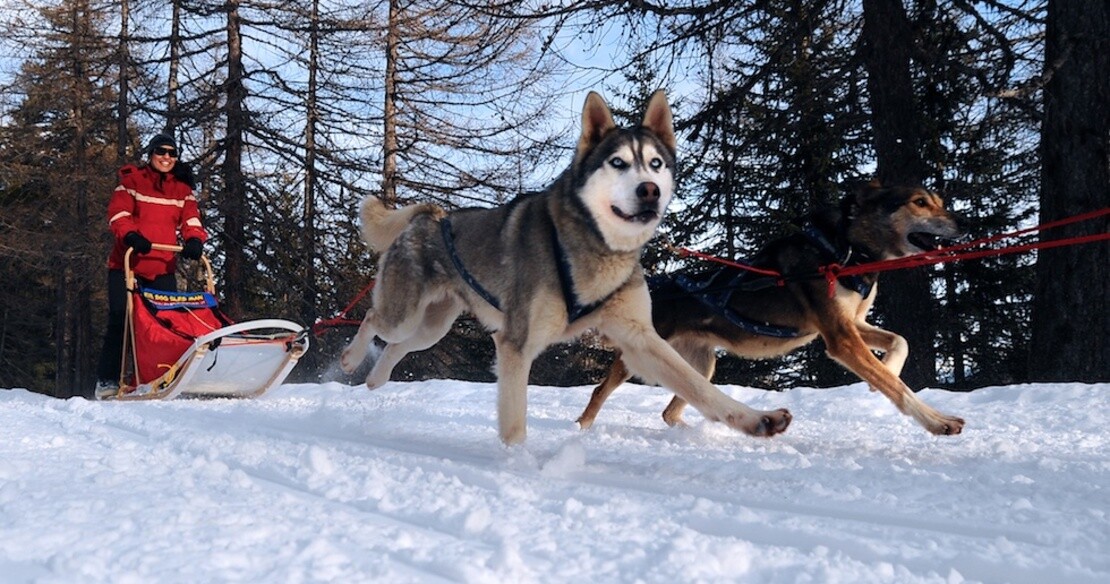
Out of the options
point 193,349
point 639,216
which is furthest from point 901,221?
point 193,349

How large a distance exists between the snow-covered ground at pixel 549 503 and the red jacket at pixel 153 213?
2492 mm

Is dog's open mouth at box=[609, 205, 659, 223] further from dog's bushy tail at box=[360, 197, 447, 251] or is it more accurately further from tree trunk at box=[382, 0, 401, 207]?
tree trunk at box=[382, 0, 401, 207]

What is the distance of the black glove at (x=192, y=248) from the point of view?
20.9ft

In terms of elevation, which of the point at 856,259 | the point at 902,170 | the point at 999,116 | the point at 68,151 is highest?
the point at 68,151

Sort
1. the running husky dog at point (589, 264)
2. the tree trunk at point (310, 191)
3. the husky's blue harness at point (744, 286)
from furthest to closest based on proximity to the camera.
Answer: the tree trunk at point (310, 191), the husky's blue harness at point (744, 286), the running husky dog at point (589, 264)

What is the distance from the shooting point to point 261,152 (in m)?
14.5

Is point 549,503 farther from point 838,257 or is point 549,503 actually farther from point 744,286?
point 838,257

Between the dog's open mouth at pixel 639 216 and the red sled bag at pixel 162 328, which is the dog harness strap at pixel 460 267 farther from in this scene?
the red sled bag at pixel 162 328

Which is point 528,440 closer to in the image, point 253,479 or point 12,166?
point 253,479

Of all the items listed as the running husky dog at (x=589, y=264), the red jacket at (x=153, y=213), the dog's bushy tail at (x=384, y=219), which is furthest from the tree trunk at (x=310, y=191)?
the running husky dog at (x=589, y=264)

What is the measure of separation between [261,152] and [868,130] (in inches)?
396

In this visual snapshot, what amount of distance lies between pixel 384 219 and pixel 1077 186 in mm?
5111

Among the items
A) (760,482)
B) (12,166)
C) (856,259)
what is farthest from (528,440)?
(12,166)

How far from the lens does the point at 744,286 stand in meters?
4.53
